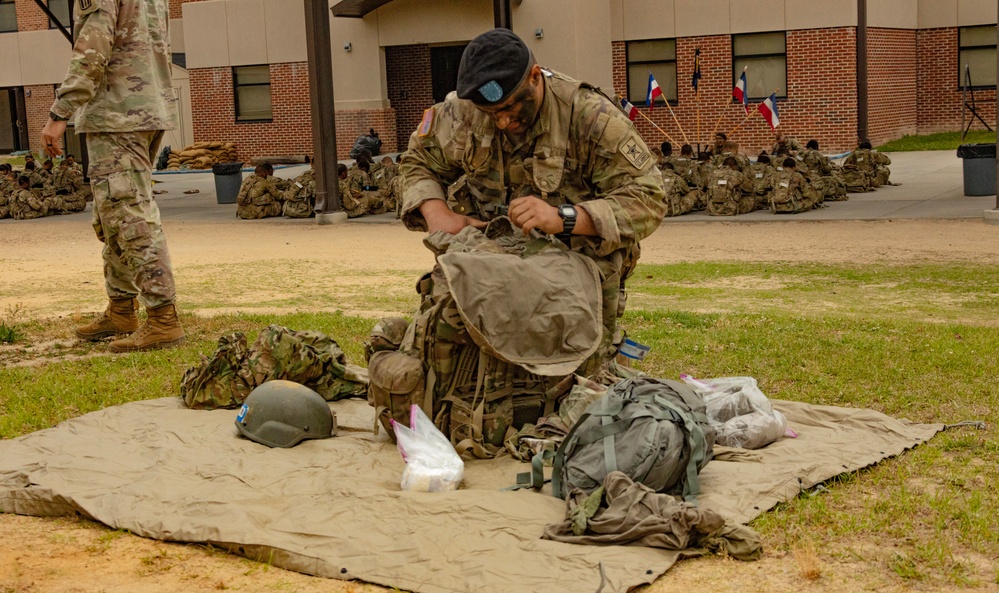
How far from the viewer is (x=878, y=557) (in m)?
3.68

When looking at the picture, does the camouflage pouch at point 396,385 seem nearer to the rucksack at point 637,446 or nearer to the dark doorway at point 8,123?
the rucksack at point 637,446

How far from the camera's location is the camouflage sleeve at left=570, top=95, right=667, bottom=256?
16.6 ft

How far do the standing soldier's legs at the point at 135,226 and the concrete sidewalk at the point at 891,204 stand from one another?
32.4 ft

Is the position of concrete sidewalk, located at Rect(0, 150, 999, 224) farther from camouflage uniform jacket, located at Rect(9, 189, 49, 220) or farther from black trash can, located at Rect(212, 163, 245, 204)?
camouflage uniform jacket, located at Rect(9, 189, 49, 220)

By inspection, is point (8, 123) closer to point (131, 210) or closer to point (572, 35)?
point (572, 35)

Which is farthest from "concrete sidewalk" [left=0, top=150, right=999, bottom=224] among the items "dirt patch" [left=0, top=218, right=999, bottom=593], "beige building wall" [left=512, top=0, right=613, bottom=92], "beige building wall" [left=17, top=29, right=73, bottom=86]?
"beige building wall" [left=17, top=29, right=73, bottom=86]

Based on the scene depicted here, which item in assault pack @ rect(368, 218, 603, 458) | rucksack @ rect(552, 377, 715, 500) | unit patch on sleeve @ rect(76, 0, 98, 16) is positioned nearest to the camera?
rucksack @ rect(552, 377, 715, 500)

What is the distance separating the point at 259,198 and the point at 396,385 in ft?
46.2

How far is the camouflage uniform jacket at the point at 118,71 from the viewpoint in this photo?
682 centimetres

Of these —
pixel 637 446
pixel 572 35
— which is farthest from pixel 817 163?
pixel 637 446

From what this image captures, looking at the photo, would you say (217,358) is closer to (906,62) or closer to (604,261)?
(604,261)

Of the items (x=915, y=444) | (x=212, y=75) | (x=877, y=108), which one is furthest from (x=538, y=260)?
(x=212, y=75)

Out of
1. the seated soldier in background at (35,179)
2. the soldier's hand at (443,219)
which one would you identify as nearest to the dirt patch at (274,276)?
the seated soldier in background at (35,179)

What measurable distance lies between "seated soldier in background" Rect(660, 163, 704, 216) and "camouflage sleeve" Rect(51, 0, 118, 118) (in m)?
10.6
